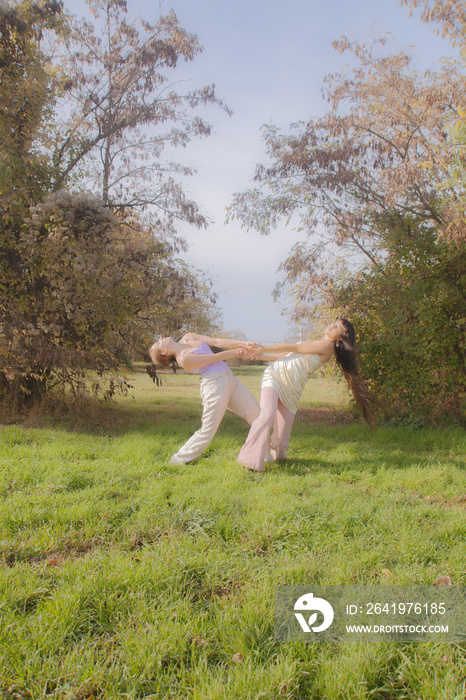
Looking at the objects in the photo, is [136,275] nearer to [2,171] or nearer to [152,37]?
[2,171]

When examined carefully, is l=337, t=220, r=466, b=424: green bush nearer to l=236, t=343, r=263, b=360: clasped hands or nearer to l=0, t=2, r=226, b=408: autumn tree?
l=236, t=343, r=263, b=360: clasped hands

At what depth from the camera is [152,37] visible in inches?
516

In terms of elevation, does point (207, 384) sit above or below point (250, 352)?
below

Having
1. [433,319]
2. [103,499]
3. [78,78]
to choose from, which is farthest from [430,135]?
[103,499]

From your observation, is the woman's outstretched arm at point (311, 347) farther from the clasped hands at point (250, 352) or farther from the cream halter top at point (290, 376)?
the clasped hands at point (250, 352)

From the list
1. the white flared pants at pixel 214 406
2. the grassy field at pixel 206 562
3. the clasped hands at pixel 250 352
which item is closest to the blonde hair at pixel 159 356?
the white flared pants at pixel 214 406

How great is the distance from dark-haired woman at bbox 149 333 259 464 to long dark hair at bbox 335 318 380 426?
4.01 ft

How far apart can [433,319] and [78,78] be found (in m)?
11.5

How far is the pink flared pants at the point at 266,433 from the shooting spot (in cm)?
509

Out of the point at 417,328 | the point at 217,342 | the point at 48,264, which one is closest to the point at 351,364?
the point at 217,342

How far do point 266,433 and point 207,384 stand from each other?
0.98 metres

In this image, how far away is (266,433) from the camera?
5.09m

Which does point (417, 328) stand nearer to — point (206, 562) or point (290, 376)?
point (290, 376)

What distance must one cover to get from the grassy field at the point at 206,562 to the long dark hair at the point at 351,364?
26.2 inches
